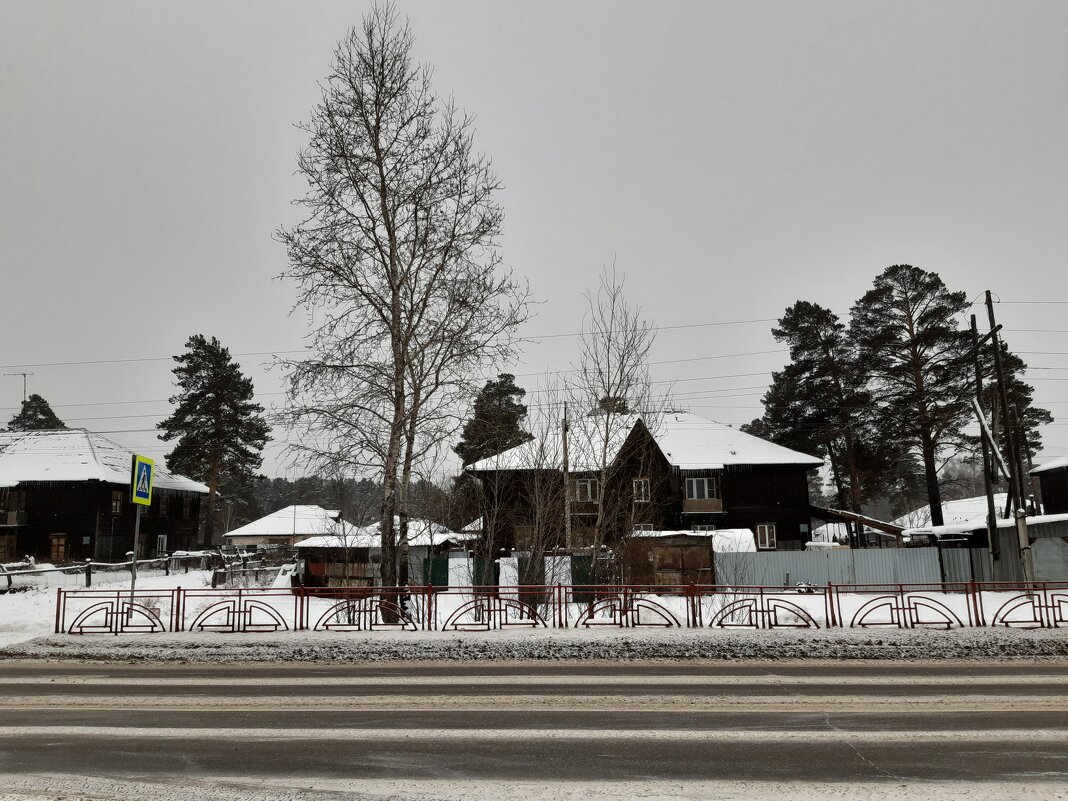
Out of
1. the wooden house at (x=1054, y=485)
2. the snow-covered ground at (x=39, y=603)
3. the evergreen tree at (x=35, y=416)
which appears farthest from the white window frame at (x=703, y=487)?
the evergreen tree at (x=35, y=416)

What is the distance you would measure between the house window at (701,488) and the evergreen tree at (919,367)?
36.2 feet

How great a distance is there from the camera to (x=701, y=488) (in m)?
45.4

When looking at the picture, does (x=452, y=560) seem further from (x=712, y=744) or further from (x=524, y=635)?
(x=712, y=744)

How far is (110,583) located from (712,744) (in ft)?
107

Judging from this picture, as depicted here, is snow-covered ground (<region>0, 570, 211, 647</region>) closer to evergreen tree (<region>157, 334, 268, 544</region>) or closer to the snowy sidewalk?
the snowy sidewalk

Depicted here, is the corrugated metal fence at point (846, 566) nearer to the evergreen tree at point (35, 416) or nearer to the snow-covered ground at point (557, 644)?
the snow-covered ground at point (557, 644)

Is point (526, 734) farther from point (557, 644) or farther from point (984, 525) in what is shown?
point (984, 525)

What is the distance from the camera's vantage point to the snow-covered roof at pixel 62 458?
47.5 meters

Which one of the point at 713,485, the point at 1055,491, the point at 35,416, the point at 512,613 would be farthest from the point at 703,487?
the point at 35,416

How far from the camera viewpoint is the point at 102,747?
7.65 meters

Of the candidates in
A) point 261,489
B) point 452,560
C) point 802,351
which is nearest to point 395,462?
point 452,560

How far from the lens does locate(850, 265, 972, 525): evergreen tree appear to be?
44.7 m

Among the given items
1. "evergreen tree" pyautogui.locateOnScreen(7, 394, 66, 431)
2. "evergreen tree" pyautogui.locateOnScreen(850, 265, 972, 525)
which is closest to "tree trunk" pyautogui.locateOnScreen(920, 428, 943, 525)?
"evergreen tree" pyautogui.locateOnScreen(850, 265, 972, 525)

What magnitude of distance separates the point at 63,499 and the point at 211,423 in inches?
532
